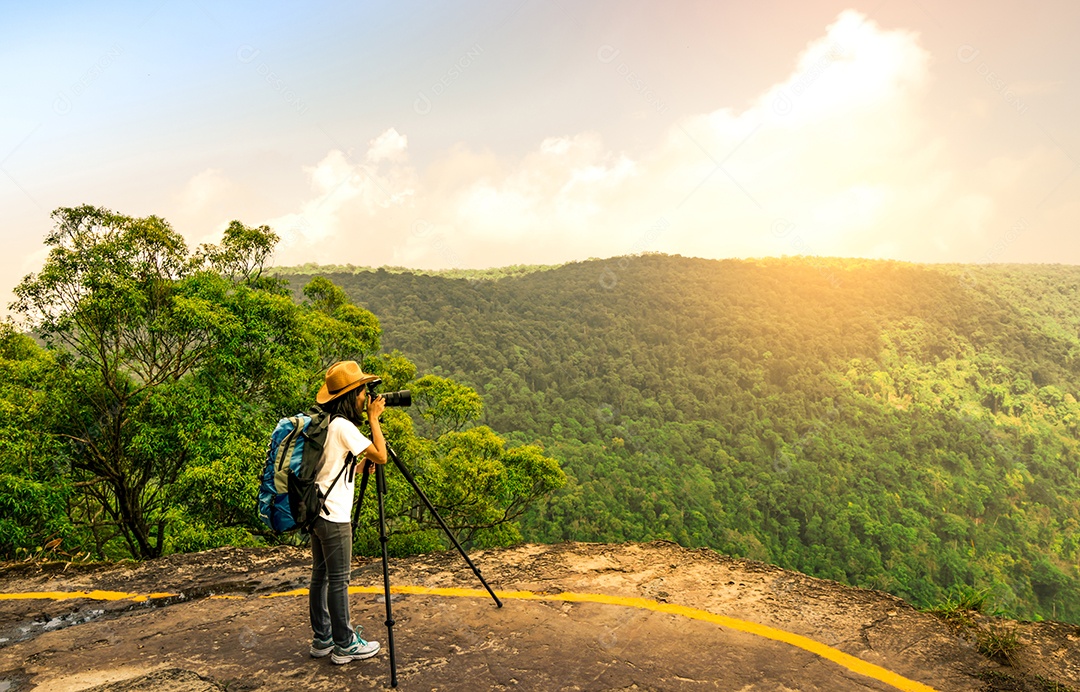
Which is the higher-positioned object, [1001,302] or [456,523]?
[1001,302]

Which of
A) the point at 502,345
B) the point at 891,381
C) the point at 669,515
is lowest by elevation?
the point at 669,515

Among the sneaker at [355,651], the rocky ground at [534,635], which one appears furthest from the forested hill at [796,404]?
the sneaker at [355,651]

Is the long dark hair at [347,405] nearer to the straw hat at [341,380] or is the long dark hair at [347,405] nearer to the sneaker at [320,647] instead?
the straw hat at [341,380]

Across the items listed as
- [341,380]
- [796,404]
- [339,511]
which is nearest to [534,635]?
[339,511]

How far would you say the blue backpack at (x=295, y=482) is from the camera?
3318 mm

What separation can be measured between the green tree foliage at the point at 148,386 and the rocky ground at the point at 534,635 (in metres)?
4.94

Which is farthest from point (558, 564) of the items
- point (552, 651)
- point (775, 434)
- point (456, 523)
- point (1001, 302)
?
point (1001, 302)

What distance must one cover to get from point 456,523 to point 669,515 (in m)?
27.4

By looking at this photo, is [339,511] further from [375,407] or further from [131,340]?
[131,340]

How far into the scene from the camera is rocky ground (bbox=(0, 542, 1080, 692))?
134 inches

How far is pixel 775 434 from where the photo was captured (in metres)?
65.8

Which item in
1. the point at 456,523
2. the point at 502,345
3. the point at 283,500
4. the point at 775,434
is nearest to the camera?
the point at 283,500

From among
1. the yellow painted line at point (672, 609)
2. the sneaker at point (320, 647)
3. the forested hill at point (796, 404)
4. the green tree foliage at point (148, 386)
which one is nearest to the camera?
the yellow painted line at point (672, 609)

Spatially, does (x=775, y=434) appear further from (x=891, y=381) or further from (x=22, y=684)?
(x=22, y=684)
